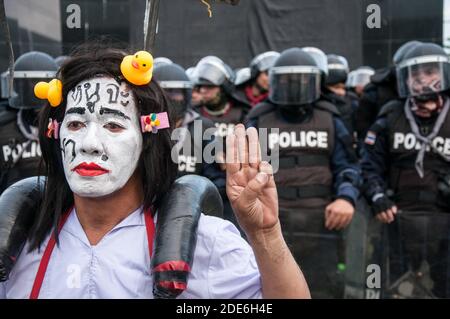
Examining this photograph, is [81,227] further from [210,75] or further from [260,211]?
[210,75]

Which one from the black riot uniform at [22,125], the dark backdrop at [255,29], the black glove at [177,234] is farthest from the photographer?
the black riot uniform at [22,125]

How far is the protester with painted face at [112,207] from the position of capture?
2.44m

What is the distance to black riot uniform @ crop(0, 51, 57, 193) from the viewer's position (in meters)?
5.63

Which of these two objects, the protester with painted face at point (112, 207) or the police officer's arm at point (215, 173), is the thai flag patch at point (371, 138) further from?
the protester with painted face at point (112, 207)

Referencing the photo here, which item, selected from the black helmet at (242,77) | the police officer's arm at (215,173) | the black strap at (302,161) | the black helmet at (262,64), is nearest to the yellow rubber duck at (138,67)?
the police officer's arm at (215,173)

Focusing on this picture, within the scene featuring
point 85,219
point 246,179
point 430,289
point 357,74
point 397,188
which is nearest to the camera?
point 246,179

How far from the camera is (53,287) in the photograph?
2510 millimetres

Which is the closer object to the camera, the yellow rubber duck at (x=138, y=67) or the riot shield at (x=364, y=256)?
the yellow rubber duck at (x=138, y=67)

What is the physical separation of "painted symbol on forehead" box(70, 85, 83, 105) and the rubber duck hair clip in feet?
0.76

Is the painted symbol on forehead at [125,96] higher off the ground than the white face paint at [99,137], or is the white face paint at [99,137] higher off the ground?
the painted symbol on forehead at [125,96]

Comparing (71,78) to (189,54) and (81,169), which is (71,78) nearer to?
(81,169)

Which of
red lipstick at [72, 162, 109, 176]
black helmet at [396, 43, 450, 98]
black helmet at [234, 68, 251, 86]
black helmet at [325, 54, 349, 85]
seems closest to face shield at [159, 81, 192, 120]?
black helmet at [396, 43, 450, 98]

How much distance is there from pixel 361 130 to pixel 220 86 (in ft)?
4.95
